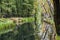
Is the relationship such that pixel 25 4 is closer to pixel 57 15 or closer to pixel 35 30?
pixel 35 30

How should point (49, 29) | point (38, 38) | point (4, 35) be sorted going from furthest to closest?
point (49, 29)
point (38, 38)
point (4, 35)

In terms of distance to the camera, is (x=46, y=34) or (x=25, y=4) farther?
(x=46, y=34)

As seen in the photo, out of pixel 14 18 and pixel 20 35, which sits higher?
pixel 14 18

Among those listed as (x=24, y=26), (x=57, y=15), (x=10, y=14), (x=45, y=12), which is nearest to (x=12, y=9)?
(x=10, y=14)

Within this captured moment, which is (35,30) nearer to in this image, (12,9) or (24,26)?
(24,26)

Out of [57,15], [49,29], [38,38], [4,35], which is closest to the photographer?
[4,35]

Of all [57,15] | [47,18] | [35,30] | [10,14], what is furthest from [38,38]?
[57,15]

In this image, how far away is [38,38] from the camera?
1.45 meters

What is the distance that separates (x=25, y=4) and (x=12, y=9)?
0.11 m

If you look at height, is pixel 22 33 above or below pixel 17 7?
below

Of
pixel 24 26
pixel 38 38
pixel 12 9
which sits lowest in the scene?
pixel 38 38

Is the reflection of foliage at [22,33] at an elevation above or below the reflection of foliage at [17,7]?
below

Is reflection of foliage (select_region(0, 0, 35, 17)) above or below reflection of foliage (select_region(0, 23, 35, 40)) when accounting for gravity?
above

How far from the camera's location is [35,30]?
56.0 inches
